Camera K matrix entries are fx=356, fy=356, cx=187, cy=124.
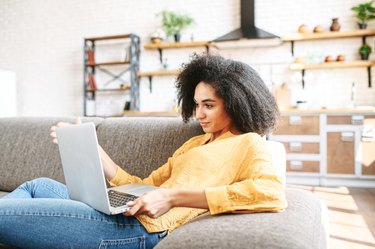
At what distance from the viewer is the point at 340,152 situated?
3896 millimetres

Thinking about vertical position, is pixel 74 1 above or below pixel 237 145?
above

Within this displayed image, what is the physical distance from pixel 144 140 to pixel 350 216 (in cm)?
195

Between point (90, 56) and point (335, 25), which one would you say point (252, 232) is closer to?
point (335, 25)

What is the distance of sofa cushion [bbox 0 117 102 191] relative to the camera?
1951mm

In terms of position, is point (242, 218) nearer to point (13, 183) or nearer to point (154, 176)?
point (154, 176)

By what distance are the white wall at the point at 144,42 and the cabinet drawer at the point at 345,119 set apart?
64cm

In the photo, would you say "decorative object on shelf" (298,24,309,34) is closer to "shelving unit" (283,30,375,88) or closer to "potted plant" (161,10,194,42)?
"shelving unit" (283,30,375,88)

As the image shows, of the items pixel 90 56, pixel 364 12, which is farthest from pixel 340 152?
pixel 90 56

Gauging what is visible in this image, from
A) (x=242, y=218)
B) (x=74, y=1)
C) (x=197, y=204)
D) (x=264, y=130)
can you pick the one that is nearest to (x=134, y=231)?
(x=197, y=204)

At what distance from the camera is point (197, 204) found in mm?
1027

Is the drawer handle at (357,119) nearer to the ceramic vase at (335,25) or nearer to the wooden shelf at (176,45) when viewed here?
the ceramic vase at (335,25)

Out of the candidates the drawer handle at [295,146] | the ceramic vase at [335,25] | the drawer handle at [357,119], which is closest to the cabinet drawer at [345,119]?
the drawer handle at [357,119]

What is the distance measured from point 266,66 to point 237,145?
3717mm

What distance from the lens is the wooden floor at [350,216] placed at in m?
2.28
